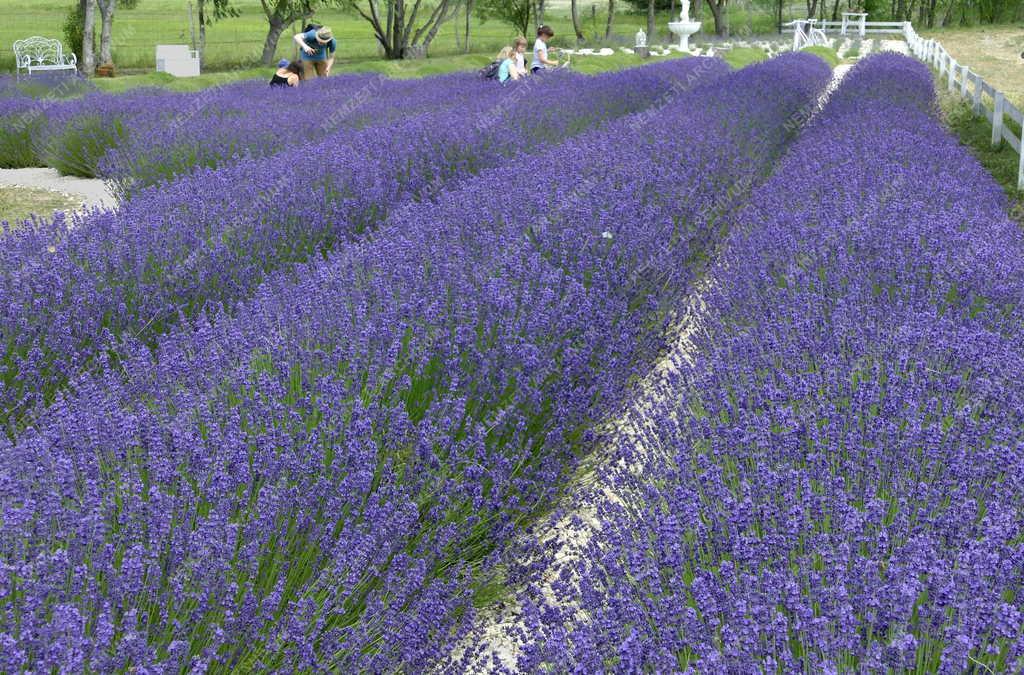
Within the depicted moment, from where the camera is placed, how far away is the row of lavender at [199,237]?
362 cm

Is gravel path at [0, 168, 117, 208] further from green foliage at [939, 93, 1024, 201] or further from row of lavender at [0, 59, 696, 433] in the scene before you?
green foliage at [939, 93, 1024, 201]

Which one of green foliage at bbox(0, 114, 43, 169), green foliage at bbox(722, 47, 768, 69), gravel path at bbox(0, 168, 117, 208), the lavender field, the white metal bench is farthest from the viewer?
green foliage at bbox(722, 47, 768, 69)

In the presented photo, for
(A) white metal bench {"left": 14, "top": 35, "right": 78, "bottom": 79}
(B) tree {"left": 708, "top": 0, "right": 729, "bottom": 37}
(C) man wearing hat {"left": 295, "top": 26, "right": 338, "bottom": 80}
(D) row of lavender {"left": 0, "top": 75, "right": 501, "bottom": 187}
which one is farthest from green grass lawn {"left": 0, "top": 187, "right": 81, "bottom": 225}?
(B) tree {"left": 708, "top": 0, "right": 729, "bottom": 37}

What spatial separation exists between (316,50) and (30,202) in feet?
16.2

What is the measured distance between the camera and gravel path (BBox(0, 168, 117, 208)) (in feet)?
29.0

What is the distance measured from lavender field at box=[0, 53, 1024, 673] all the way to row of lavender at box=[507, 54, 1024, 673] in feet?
0.04

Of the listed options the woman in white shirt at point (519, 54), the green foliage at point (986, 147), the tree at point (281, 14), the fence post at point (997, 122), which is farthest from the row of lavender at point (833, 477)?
the tree at point (281, 14)

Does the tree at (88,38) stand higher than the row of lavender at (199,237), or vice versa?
the tree at (88,38)

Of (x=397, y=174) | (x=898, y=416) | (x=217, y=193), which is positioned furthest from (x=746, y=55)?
(x=898, y=416)

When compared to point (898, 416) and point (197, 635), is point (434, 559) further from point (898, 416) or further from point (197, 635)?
point (898, 416)

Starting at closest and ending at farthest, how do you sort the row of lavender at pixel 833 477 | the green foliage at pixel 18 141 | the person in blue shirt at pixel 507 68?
1. the row of lavender at pixel 833 477
2. the green foliage at pixel 18 141
3. the person in blue shirt at pixel 507 68

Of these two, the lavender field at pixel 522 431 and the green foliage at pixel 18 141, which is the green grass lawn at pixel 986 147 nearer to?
the lavender field at pixel 522 431

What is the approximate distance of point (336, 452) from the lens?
2.42 metres

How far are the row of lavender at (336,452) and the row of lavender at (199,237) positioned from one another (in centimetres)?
43
